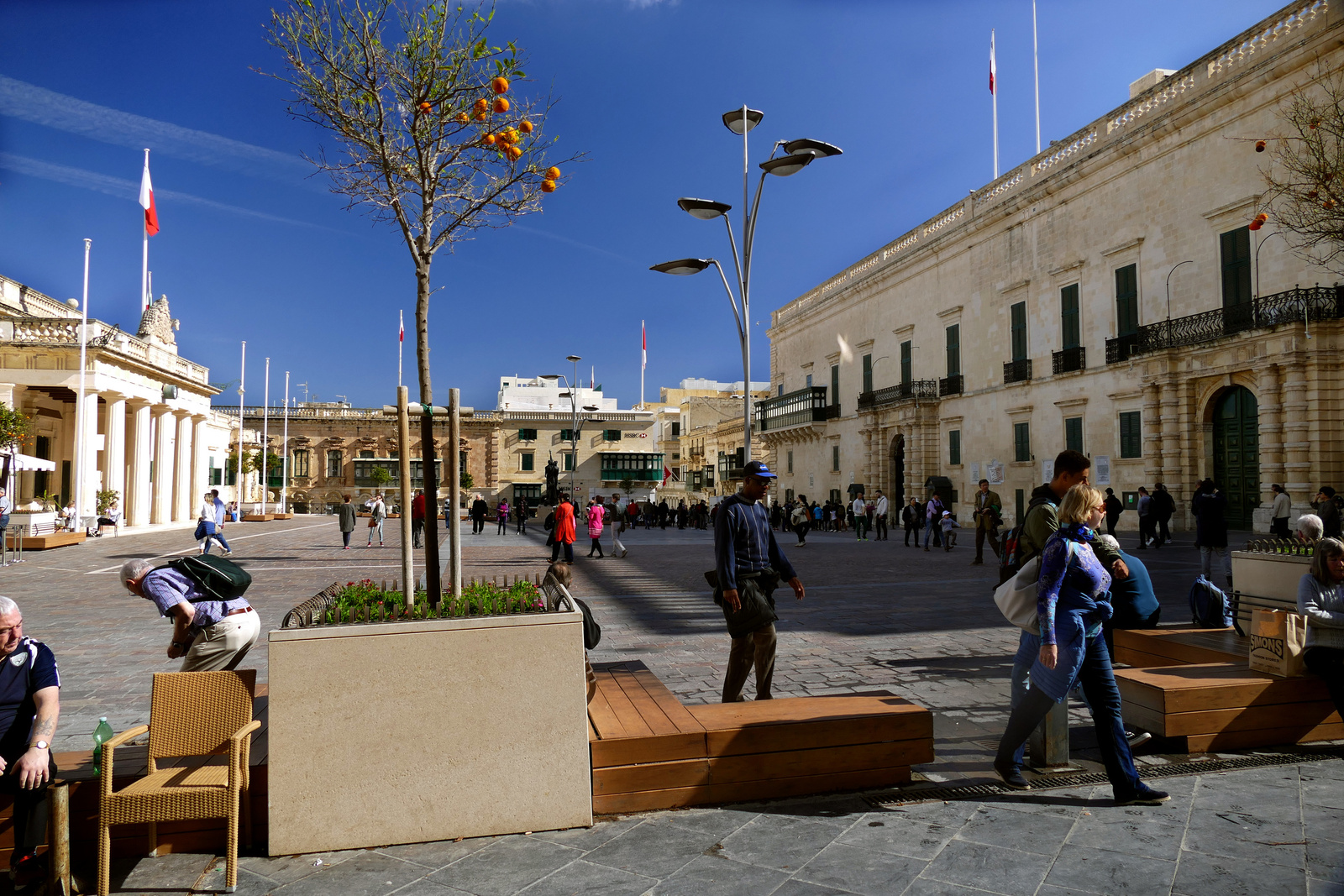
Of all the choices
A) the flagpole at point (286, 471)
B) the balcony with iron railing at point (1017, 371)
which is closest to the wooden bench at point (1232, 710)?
the balcony with iron railing at point (1017, 371)

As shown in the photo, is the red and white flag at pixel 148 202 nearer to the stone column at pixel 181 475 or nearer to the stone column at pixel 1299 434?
the stone column at pixel 181 475

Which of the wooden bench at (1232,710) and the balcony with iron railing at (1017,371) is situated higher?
the balcony with iron railing at (1017,371)

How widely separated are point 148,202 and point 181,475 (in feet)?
44.3

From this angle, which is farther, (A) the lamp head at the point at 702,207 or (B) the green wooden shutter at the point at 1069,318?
(B) the green wooden shutter at the point at 1069,318

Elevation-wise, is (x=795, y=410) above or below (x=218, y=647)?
above

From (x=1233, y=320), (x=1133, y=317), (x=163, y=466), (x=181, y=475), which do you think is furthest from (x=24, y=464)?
(x=1233, y=320)

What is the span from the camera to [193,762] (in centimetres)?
351

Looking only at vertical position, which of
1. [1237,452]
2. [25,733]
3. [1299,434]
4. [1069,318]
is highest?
[1069,318]

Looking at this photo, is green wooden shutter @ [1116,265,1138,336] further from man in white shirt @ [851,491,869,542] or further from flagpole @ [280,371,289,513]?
flagpole @ [280,371,289,513]

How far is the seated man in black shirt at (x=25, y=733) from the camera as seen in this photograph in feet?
9.98

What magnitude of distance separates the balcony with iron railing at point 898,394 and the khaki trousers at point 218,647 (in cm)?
3047

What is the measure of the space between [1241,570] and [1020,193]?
927 inches

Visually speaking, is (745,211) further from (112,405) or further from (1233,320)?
(112,405)

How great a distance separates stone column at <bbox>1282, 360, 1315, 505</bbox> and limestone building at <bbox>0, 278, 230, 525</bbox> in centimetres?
3313
